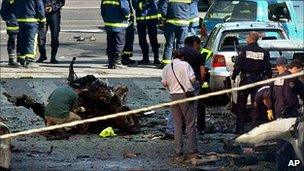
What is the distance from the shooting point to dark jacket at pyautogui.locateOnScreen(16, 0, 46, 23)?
23.0m

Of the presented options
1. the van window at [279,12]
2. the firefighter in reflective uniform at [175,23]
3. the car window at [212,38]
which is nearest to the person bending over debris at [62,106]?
the car window at [212,38]

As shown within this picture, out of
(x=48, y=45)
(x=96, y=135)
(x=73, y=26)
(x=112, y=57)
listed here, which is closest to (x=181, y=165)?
(x=96, y=135)

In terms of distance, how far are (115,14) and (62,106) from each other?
692cm

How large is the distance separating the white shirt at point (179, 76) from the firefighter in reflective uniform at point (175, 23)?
772cm

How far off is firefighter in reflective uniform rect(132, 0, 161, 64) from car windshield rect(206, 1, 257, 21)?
1.23 meters

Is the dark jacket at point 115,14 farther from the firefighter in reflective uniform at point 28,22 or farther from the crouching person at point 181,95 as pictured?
the crouching person at point 181,95

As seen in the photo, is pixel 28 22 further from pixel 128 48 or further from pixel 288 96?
pixel 288 96

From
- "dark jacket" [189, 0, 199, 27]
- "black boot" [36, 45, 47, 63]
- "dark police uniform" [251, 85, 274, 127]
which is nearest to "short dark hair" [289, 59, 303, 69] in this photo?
"dark police uniform" [251, 85, 274, 127]

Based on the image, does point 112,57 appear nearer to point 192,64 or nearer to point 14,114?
point 14,114

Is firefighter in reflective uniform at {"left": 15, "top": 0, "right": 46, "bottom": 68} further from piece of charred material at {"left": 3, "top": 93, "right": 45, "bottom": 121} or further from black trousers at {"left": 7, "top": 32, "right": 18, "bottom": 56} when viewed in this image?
piece of charred material at {"left": 3, "top": 93, "right": 45, "bottom": 121}

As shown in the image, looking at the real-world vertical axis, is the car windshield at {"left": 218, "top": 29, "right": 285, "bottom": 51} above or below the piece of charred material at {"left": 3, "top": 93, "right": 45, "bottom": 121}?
above

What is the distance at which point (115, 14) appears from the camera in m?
22.4

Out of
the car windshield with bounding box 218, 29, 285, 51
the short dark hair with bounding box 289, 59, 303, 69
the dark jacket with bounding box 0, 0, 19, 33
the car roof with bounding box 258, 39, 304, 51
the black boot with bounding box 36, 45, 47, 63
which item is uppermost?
the short dark hair with bounding box 289, 59, 303, 69

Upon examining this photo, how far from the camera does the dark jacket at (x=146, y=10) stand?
23.7 metres
